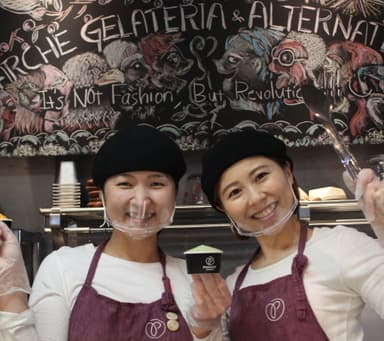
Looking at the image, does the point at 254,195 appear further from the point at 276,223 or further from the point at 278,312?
the point at 278,312

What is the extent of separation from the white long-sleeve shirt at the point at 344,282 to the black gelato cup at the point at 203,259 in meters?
0.33

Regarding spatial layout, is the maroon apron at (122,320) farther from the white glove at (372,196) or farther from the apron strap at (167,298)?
the white glove at (372,196)

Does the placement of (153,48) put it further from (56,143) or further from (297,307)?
(297,307)

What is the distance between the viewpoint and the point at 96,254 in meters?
1.67

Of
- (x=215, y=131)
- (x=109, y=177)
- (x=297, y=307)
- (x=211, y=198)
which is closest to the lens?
(x=297, y=307)

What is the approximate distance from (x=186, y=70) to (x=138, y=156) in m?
1.41

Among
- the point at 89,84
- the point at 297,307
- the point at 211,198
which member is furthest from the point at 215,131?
the point at 297,307

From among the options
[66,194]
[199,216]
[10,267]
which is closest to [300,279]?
[10,267]

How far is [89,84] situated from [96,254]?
4.98 feet

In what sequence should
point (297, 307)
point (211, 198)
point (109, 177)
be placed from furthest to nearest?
point (211, 198)
point (109, 177)
point (297, 307)

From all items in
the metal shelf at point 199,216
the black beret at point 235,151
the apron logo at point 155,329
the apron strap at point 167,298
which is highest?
the black beret at point 235,151

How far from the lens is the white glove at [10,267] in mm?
1368

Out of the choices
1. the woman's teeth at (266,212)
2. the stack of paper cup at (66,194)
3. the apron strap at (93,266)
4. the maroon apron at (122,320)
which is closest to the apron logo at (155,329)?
the maroon apron at (122,320)

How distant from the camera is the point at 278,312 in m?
1.57
